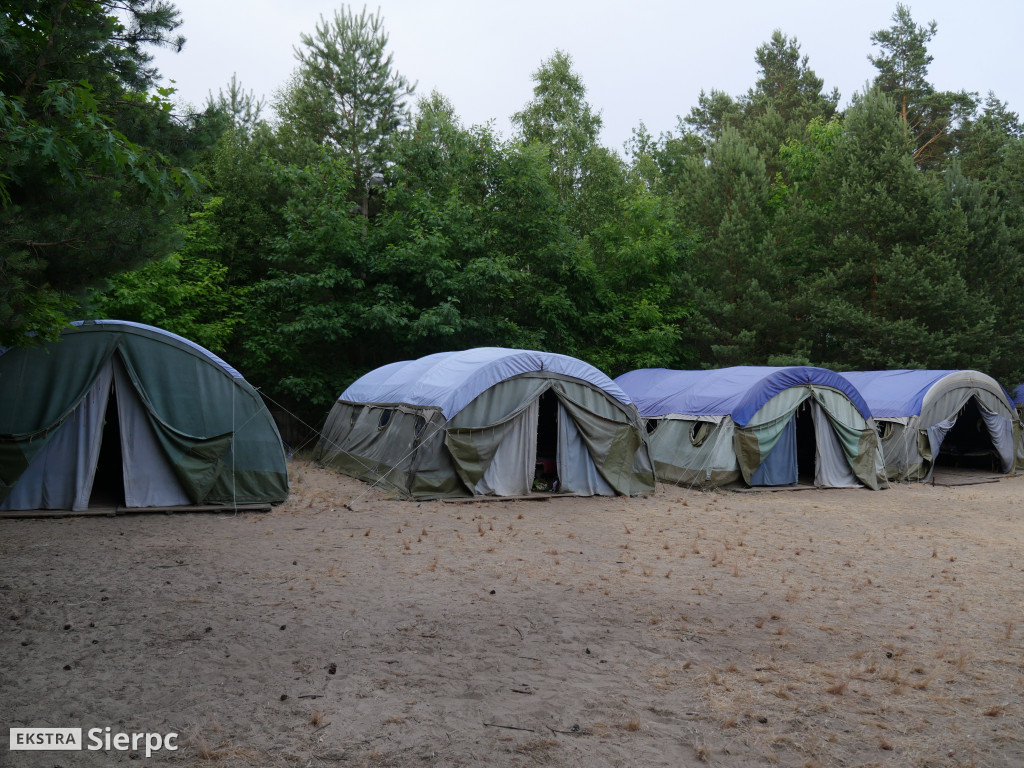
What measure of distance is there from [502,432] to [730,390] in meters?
4.86

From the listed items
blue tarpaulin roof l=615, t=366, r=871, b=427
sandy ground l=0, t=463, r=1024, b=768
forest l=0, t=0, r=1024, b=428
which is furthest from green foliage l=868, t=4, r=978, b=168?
sandy ground l=0, t=463, r=1024, b=768

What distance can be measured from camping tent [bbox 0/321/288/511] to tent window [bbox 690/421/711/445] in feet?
24.8

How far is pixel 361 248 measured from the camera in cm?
2048

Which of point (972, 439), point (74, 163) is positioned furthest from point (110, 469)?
point (972, 439)

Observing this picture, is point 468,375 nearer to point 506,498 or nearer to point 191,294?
point 506,498

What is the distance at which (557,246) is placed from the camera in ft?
73.4

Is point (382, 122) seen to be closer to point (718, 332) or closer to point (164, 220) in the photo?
point (718, 332)

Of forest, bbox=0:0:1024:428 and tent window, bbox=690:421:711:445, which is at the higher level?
forest, bbox=0:0:1024:428

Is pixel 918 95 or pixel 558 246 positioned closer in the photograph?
pixel 558 246

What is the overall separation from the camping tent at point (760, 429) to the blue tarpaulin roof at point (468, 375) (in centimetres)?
210

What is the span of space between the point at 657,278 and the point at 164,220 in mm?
19846

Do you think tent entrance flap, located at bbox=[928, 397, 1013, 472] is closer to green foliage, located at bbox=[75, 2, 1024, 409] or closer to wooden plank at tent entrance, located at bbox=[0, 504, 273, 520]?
green foliage, located at bbox=[75, 2, 1024, 409]

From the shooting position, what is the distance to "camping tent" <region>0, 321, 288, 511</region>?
986cm

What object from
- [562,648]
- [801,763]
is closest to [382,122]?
[562,648]
